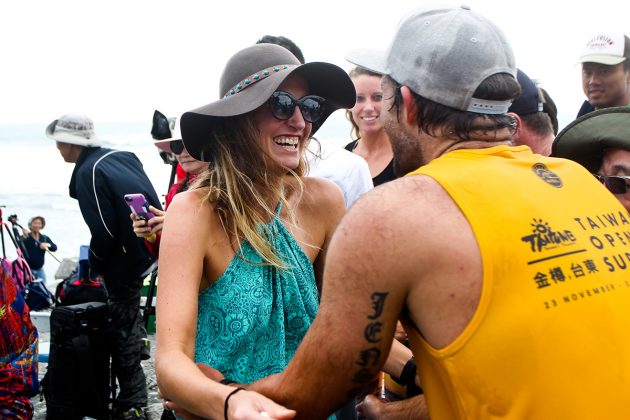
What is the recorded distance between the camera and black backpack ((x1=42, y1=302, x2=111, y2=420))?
4715 millimetres

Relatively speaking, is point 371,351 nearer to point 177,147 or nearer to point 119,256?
point 177,147

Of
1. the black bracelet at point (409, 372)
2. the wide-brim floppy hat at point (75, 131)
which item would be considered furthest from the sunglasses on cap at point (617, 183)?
the wide-brim floppy hat at point (75, 131)

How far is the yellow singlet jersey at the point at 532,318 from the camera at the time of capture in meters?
1.42

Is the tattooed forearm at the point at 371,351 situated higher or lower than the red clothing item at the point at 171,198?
higher

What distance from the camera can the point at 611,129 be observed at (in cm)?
241

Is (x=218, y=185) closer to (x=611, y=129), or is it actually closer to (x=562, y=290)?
(x=562, y=290)

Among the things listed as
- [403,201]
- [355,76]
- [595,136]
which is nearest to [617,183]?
[595,136]

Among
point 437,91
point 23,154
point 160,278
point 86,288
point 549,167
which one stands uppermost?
point 437,91

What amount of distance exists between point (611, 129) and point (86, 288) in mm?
4808

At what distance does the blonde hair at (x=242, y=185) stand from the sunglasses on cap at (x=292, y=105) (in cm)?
10

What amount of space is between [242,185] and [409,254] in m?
0.98

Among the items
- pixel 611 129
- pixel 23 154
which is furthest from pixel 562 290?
pixel 23 154

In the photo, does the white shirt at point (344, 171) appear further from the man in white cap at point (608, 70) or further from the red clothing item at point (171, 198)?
the man in white cap at point (608, 70)

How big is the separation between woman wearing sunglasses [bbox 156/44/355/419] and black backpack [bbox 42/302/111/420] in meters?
2.97
